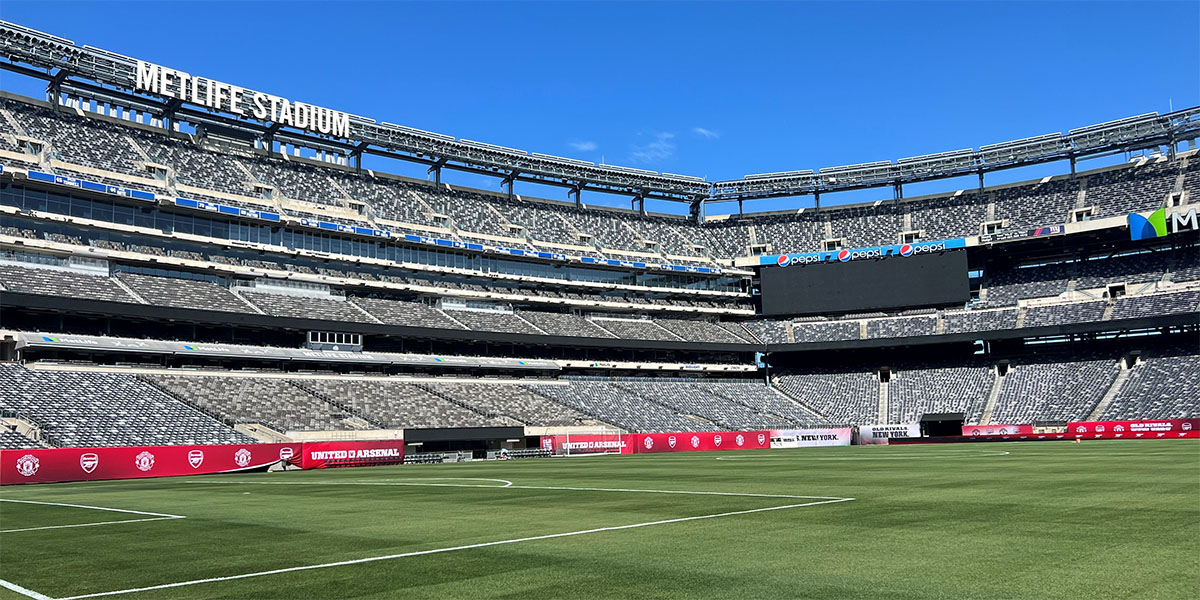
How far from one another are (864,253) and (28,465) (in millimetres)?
80282

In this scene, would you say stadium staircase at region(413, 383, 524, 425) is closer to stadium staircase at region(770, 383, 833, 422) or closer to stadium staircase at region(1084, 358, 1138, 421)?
stadium staircase at region(770, 383, 833, 422)

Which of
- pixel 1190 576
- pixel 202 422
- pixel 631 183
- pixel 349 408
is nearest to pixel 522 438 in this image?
pixel 349 408

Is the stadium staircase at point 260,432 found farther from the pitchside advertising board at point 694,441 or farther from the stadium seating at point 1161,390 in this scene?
the stadium seating at point 1161,390

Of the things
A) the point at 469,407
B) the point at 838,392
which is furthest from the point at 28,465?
the point at 838,392

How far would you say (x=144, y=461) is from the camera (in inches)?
1829

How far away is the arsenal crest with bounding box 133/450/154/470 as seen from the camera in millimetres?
46219

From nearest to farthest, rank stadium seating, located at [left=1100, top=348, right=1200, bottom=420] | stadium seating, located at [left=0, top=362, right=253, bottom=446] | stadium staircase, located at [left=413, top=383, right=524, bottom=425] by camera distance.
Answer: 1. stadium seating, located at [left=0, top=362, right=253, bottom=446]
2. stadium staircase, located at [left=413, top=383, right=524, bottom=425]
3. stadium seating, located at [left=1100, top=348, right=1200, bottom=420]

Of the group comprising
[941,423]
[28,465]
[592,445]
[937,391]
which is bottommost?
[592,445]

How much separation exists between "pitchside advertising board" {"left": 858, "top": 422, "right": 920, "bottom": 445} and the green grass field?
5420 cm

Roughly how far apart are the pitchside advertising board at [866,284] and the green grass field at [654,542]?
70.9m

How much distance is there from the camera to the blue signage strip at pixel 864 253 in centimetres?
9650

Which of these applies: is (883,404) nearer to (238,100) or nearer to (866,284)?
(866,284)

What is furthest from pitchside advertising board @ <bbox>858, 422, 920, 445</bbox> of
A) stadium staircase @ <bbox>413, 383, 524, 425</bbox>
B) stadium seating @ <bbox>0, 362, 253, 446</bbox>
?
stadium seating @ <bbox>0, 362, 253, 446</bbox>

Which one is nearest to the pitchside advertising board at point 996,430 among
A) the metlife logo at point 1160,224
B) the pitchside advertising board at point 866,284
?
the pitchside advertising board at point 866,284
